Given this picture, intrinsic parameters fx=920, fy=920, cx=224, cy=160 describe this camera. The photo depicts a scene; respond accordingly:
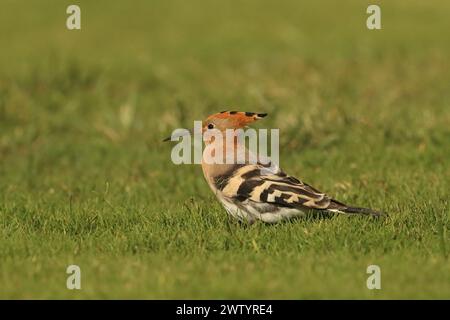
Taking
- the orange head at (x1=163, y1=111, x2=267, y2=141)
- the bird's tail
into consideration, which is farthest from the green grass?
the orange head at (x1=163, y1=111, x2=267, y2=141)

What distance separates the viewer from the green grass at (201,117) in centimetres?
573

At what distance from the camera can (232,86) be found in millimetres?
13883

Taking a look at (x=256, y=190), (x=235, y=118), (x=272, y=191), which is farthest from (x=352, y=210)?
(x=235, y=118)

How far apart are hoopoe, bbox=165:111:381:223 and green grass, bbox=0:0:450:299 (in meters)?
0.12

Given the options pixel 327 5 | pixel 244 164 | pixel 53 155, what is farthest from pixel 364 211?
pixel 327 5

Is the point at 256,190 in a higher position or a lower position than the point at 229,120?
lower

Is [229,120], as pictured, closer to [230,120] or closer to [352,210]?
[230,120]

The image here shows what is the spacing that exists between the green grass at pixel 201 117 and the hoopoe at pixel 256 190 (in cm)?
12

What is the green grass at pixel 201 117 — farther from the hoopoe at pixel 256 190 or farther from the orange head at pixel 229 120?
the orange head at pixel 229 120

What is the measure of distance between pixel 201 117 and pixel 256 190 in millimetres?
5036

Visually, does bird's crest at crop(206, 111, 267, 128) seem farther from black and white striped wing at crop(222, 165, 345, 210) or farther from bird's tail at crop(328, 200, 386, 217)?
bird's tail at crop(328, 200, 386, 217)

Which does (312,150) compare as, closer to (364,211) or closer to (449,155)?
(449,155)

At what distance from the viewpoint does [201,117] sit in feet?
37.7
